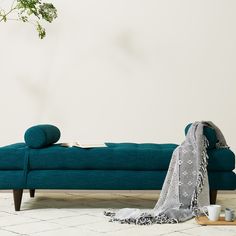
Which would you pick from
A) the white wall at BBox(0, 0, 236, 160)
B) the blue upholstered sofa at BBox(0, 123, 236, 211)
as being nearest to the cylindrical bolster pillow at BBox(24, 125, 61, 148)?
the blue upholstered sofa at BBox(0, 123, 236, 211)

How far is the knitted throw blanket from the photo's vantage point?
155 inches

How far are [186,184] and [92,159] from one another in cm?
72

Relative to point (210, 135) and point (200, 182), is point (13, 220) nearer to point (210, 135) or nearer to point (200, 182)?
point (200, 182)

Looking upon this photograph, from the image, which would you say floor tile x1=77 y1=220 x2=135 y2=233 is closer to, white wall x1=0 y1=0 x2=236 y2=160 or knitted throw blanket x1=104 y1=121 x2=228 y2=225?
knitted throw blanket x1=104 y1=121 x2=228 y2=225

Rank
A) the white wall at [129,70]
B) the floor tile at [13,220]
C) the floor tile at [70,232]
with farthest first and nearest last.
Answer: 1. the white wall at [129,70]
2. the floor tile at [13,220]
3. the floor tile at [70,232]

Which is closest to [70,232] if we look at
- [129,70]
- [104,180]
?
[104,180]

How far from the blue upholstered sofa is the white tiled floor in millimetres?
223

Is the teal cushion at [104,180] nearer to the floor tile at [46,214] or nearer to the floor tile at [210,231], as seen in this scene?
the floor tile at [46,214]

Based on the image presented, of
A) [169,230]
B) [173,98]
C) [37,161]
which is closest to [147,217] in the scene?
[169,230]

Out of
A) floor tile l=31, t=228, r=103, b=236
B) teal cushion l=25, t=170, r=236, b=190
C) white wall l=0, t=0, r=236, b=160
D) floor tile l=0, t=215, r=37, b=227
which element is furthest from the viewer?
white wall l=0, t=0, r=236, b=160

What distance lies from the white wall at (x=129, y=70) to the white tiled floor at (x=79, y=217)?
33.2 inches

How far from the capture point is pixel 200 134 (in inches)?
165

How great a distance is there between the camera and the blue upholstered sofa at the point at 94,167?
4.20 meters

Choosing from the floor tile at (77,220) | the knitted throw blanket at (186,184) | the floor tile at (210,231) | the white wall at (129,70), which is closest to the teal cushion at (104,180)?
the knitted throw blanket at (186,184)
